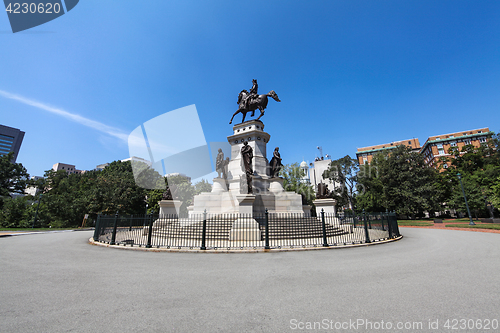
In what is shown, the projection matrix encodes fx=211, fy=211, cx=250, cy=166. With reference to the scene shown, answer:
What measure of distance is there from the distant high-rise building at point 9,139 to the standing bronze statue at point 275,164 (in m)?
113

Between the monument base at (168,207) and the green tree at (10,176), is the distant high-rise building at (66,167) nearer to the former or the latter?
the green tree at (10,176)

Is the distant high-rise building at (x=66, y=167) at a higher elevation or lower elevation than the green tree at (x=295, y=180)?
higher

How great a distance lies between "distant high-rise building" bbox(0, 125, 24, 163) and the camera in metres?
86.1

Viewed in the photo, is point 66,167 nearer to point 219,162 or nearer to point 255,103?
point 219,162

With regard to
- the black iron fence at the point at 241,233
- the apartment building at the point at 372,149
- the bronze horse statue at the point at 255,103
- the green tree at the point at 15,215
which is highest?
the apartment building at the point at 372,149

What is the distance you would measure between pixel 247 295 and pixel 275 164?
54.4 feet

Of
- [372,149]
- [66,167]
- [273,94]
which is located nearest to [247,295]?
[273,94]

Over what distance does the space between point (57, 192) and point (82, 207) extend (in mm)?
12069

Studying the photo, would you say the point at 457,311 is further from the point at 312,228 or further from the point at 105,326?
the point at 312,228

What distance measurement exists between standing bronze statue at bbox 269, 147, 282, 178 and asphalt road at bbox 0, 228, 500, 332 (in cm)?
1334

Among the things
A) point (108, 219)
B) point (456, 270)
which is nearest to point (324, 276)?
point (456, 270)

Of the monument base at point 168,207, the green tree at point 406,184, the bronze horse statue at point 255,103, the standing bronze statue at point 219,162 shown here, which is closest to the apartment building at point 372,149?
the green tree at point 406,184

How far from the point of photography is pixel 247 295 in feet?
14.1

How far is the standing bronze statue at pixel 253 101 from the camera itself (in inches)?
883
